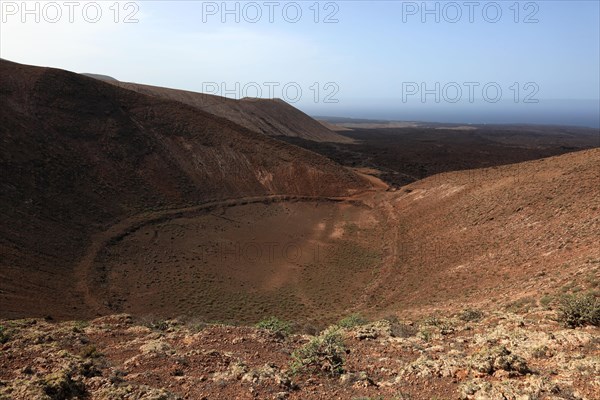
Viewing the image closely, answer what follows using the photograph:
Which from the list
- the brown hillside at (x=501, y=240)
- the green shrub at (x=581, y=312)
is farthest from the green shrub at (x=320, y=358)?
the brown hillside at (x=501, y=240)

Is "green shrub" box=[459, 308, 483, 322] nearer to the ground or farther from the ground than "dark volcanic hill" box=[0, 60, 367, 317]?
nearer to the ground

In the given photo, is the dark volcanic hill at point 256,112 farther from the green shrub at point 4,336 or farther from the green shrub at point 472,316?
the green shrub at point 472,316

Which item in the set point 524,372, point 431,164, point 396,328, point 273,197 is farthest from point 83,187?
point 431,164

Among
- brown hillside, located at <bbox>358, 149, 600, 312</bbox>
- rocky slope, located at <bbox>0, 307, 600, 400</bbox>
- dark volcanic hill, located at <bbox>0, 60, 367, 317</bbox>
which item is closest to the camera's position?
rocky slope, located at <bbox>0, 307, 600, 400</bbox>

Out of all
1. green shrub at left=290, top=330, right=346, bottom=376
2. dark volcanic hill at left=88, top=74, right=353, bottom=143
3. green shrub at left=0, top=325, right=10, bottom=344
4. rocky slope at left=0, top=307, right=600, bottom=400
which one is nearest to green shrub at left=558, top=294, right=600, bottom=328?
rocky slope at left=0, top=307, right=600, bottom=400

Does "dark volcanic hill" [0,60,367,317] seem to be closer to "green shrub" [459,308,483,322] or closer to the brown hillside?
the brown hillside

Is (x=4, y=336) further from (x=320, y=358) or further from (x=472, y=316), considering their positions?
(x=472, y=316)

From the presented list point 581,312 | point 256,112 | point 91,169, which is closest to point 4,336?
point 581,312
